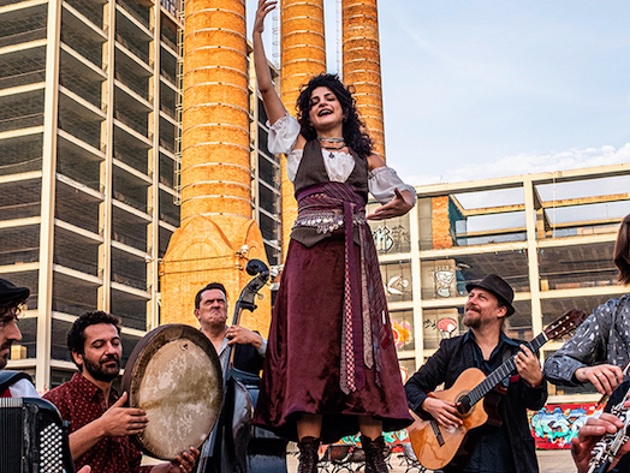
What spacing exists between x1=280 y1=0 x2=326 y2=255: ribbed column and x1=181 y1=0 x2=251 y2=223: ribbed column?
612 cm

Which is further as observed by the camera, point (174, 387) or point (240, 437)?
point (240, 437)

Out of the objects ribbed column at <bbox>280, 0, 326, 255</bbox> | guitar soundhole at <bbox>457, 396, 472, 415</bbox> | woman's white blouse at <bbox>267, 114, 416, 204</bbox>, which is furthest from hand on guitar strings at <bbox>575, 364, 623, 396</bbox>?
ribbed column at <bbox>280, 0, 326, 255</bbox>

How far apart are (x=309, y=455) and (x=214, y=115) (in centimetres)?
1947

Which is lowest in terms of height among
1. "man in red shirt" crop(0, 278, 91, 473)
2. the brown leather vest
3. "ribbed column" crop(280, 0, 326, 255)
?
"man in red shirt" crop(0, 278, 91, 473)

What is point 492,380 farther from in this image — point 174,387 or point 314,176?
point 174,387

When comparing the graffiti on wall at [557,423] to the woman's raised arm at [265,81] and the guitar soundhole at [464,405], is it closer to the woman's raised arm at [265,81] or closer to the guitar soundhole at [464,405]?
the guitar soundhole at [464,405]

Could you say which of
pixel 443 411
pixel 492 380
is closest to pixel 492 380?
pixel 492 380

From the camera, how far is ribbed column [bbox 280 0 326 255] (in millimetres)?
29391

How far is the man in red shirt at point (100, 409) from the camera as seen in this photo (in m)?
3.59

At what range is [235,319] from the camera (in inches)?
193

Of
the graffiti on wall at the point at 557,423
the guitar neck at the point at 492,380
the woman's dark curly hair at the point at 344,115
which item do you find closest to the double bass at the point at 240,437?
the woman's dark curly hair at the point at 344,115

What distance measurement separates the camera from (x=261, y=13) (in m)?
4.29

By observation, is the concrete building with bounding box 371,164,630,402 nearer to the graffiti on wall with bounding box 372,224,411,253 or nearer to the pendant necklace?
the graffiti on wall with bounding box 372,224,411,253

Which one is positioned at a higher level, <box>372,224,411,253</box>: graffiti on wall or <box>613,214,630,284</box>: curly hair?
<box>372,224,411,253</box>: graffiti on wall
